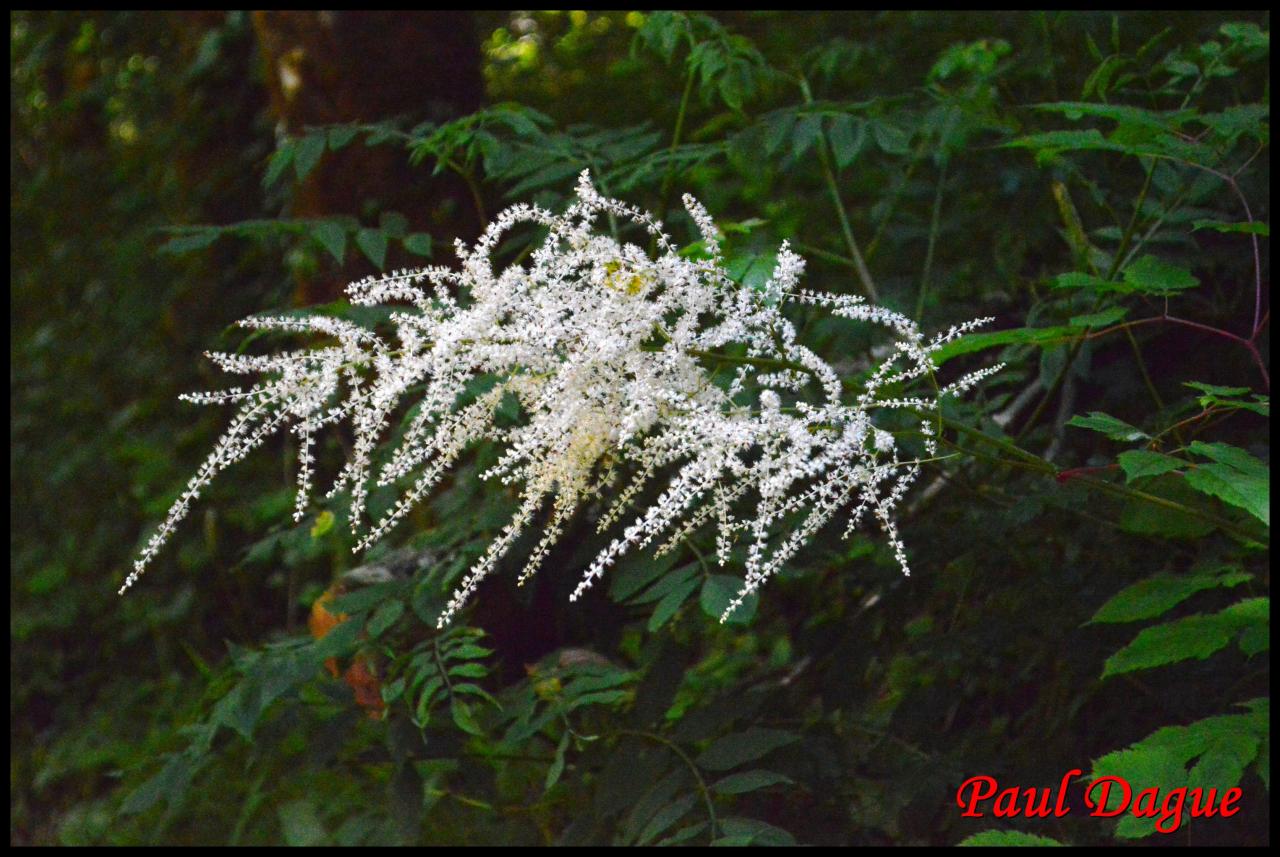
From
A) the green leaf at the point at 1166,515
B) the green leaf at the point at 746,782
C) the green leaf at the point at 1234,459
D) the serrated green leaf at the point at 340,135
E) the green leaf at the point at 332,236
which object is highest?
the serrated green leaf at the point at 340,135

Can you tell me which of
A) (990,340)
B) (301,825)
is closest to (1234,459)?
(990,340)

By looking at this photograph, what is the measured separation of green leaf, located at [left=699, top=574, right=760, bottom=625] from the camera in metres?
1.94

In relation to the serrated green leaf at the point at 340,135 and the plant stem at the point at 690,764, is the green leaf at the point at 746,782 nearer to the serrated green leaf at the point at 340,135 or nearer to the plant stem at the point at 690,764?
the plant stem at the point at 690,764

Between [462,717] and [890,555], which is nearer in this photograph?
[462,717]

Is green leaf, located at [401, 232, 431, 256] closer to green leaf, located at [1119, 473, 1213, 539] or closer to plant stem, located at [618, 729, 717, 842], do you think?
plant stem, located at [618, 729, 717, 842]

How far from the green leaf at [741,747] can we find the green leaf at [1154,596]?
63 cm

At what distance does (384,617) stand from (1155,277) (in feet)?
5.10

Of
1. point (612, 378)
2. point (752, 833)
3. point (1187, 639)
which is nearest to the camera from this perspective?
point (612, 378)

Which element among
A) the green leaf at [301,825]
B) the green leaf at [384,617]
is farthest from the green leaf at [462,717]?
the green leaf at [301,825]

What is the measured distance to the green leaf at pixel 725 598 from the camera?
1.94 meters

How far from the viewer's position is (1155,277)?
6.01ft

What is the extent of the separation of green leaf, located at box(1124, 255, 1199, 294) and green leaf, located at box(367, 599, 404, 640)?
1.49 meters

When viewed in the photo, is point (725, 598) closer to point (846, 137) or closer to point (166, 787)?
point (846, 137)

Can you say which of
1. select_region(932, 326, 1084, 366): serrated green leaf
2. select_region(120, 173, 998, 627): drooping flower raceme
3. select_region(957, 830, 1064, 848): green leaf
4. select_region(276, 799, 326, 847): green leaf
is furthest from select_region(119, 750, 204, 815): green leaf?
select_region(932, 326, 1084, 366): serrated green leaf
